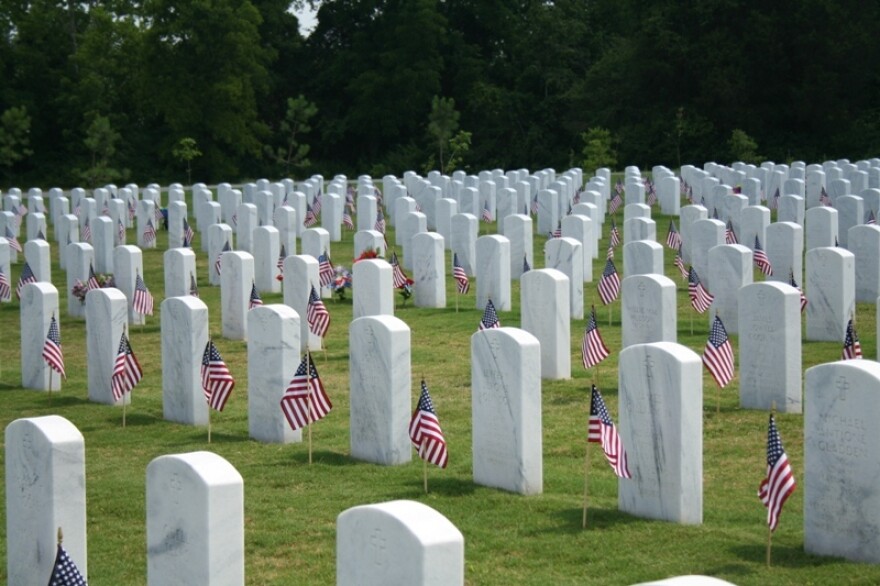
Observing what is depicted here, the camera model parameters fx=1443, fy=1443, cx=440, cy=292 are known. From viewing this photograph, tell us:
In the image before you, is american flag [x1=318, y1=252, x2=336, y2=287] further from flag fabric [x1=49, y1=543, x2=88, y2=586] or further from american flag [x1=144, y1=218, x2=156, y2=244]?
flag fabric [x1=49, y1=543, x2=88, y2=586]

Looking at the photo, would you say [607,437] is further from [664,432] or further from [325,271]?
[325,271]

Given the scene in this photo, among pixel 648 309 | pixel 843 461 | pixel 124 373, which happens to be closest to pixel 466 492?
pixel 843 461

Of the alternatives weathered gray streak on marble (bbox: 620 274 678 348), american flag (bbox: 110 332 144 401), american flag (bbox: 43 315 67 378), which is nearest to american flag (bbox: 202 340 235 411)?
american flag (bbox: 110 332 144 401)

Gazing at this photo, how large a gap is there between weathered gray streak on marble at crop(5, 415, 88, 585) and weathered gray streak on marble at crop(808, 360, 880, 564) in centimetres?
490

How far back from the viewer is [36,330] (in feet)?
56.4

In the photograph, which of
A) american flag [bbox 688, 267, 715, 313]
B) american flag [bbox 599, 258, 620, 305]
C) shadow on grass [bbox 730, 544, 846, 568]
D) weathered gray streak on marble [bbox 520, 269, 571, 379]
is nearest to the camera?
shadow on grass [bbox 730, 544, 846, 568]

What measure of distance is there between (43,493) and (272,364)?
4827mm

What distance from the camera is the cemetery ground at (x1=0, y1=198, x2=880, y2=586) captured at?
32.0 ft

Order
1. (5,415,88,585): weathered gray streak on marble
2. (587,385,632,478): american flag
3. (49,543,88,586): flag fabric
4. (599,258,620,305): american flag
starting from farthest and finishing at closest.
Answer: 1. (599,258,620,305): american flag
2. (587,385,632,478): american flag
3. (5,415,88,585): weathered gray streak on marble
4. (49,543,88,586): flag fabric

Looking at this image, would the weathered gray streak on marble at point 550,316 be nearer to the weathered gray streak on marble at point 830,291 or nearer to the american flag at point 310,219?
→ the weathered gray streak on marble at point 830,291

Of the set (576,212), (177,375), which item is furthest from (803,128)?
(177,375)

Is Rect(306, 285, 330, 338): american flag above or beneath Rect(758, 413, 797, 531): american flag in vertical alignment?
above

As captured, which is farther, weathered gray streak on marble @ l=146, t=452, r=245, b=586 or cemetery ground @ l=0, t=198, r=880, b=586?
cemetery ground @ l=0, t=198, r=880, b=586

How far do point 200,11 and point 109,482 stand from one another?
4222cm
